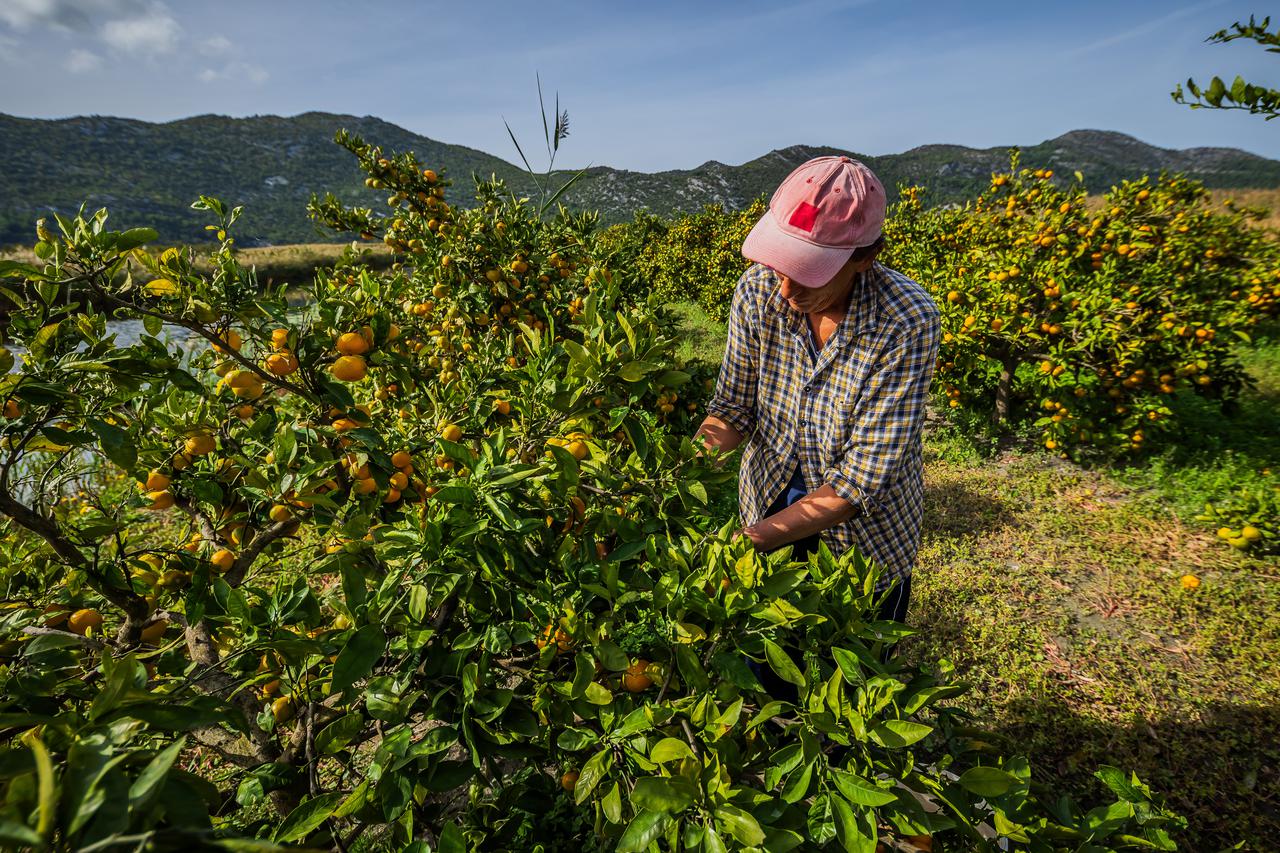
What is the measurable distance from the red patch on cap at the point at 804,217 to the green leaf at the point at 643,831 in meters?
1.33

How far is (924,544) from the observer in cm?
390

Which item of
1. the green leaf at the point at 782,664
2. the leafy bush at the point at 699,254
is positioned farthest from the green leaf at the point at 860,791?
the leafy bush at the point at 699,254

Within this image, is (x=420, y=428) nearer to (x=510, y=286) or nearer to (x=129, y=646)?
(x=129, y=646)

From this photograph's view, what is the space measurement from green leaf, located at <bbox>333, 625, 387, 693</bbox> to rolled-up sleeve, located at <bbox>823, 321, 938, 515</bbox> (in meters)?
1.23

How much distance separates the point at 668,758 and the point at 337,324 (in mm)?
1153

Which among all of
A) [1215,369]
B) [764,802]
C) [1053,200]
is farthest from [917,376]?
[1053,200]

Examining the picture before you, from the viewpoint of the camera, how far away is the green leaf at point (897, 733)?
79 centimetres

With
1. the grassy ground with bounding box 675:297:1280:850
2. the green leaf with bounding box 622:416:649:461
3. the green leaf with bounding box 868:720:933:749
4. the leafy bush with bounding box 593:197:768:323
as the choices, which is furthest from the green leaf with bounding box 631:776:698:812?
the leafy bush with bounding box 593:197:768:323

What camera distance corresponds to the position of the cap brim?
143 cm

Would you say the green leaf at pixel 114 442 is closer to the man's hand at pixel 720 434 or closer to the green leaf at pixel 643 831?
the green leaf at pixel 643 831

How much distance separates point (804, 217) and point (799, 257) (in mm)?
101

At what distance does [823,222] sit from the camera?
1408 millimetres

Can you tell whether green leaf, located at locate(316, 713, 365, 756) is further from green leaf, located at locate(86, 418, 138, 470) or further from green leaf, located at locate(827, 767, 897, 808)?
green leaf, located at locate(827, 767, 897, 808)

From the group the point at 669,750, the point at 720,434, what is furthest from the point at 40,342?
the point at 720,434
